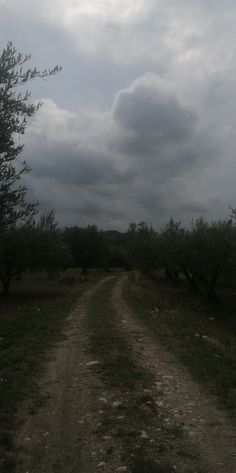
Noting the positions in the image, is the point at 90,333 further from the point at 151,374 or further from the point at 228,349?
the point at 151,374

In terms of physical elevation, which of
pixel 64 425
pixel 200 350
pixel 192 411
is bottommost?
pixel 64 425

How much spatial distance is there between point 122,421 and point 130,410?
1.69ft

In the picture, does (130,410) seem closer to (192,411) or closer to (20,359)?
(192,411)

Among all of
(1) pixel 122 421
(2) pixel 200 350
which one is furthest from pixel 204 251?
(1) pixel 122 421

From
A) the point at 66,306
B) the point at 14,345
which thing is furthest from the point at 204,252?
the point at 14,345

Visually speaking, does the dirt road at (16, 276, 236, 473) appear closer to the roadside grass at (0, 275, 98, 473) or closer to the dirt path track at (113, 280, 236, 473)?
the dirt path track at (113, 280, 236, 473)

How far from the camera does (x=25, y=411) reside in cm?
776

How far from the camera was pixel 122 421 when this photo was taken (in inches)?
284

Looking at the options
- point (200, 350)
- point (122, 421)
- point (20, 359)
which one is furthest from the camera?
point (200, 350)

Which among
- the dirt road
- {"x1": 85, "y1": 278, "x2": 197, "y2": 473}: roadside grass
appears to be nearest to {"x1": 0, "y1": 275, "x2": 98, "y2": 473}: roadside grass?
the dirt road

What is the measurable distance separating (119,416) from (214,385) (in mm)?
2720

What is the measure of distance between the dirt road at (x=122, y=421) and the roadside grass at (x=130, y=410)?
1cm

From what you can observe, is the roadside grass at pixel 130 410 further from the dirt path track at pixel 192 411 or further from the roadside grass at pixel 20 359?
the roadside grass at pixel 20 359

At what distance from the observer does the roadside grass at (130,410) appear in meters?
5.89
